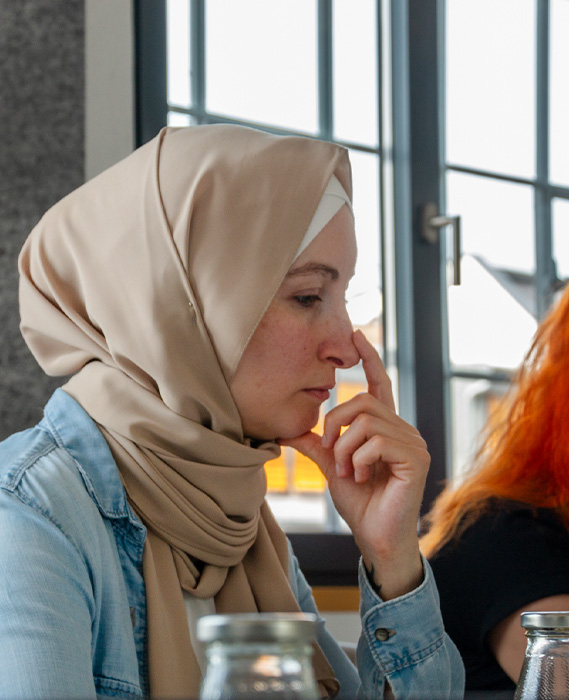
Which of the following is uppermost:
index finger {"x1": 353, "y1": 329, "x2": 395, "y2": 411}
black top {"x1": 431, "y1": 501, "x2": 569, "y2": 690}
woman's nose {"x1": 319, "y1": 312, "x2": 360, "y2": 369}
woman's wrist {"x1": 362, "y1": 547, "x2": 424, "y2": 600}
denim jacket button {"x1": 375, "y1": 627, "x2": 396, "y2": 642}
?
woman's nose {"x1": 319, "y1": 312, "x2": 360, "y2": 369}

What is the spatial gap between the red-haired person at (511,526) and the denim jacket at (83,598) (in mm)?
180

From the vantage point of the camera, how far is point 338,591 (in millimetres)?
2111

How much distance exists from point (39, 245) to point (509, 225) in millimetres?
1857

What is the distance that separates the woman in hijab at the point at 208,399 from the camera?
3.37ft

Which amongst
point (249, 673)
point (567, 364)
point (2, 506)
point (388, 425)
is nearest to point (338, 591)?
point (567, 364)

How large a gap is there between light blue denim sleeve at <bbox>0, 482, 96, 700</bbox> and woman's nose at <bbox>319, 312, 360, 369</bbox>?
0.42m

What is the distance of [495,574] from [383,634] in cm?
31

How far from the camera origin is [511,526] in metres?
1.42

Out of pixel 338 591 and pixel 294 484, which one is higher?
pixel 338 591

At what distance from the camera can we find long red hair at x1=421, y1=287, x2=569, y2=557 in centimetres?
149

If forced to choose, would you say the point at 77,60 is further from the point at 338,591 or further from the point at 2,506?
the point at 338,591

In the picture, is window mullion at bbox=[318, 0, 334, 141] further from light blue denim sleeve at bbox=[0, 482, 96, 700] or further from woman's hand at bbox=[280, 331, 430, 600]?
light blue denim sleeve at bbox=[0, 482, 96, 700]

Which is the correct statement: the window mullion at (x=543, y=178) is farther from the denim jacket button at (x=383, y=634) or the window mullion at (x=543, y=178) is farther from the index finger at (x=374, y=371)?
the denim jacket button at (x=383, y=634)

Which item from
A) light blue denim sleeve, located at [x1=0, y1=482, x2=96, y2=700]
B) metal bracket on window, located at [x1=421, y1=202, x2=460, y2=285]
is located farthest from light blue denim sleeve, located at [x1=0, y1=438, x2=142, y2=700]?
metal bracket on window, located at [x1=421, y1=202, x2=460, y2=285]
